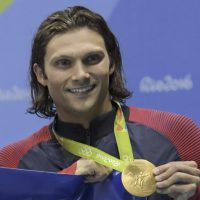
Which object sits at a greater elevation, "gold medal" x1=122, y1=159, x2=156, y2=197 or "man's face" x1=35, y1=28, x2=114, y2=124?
"man's face" x1=35, y1=28, x2=114, y2=124

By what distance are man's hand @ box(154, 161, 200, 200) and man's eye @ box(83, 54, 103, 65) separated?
0.97 ft

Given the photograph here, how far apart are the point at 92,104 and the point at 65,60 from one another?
12 centimetres

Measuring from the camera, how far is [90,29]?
135cm

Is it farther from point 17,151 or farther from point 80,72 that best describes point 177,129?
point 17,151

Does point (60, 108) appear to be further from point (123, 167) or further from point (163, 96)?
point (163, 96)

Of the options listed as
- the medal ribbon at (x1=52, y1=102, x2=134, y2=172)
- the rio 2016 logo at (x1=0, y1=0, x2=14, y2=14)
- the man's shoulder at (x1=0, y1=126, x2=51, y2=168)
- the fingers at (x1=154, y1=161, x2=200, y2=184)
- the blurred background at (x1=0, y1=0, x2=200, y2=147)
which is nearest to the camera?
the fingers at (x1=154, y1=161, x2=200, y2=184)

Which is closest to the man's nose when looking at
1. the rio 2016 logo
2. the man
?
the man

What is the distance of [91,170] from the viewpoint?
48.4 inches

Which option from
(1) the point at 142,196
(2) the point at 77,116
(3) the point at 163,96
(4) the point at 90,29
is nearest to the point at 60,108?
(2) the point at 77,116

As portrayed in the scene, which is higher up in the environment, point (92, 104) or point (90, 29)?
point (90, 29)

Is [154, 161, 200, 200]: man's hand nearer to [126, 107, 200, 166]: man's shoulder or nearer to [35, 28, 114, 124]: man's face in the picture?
[126, 107, 200, 166]: man's shoulder

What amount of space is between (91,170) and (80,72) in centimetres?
22

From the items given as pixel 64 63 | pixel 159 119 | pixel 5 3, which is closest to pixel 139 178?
pixel 159 119

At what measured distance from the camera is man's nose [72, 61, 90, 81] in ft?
4.18
